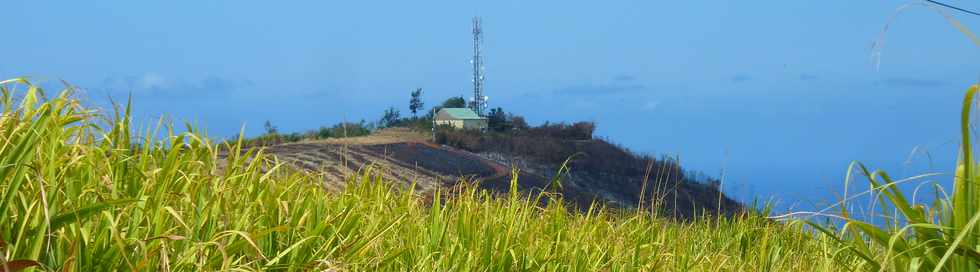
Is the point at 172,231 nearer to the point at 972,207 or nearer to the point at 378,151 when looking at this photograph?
the point at 972,207

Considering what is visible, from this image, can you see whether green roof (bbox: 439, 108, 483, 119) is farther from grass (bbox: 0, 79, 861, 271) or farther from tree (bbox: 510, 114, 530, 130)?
grass (bbox: 0, 79, 861, 271)

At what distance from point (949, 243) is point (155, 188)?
276 centimetres

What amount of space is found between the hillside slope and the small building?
2.58 meters

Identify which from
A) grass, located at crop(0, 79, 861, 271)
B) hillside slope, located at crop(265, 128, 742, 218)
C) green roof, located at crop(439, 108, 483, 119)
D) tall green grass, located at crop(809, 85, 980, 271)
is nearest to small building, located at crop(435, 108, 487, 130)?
green roof, located at crop(439, 108, 483, 119)

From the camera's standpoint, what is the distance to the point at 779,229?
6605mm

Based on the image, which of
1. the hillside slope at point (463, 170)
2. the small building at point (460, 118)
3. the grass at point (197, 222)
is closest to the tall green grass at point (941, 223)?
the grass at point (197, 222)

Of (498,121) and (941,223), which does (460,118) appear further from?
(941,223)

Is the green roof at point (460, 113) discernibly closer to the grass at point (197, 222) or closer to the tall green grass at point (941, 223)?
the grass at point (197, 222)

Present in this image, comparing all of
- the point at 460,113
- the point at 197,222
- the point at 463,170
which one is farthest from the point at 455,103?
the point at 197,222

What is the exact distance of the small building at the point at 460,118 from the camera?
18670mm

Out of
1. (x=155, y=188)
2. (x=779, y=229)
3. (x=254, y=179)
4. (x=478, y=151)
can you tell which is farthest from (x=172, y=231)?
(x=478, y=151)

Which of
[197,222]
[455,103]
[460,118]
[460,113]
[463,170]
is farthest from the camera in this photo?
[455,103]

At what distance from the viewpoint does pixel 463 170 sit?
11.1 meters

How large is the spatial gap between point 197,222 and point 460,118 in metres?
16.5
